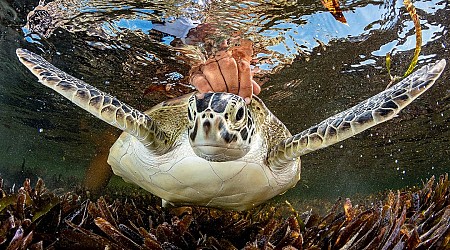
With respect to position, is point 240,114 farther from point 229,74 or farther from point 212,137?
point 229,74

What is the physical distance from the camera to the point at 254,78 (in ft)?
24.4

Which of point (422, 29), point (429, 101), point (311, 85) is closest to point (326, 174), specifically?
point (429, 101)

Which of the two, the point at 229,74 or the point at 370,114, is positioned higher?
the point at 370,114

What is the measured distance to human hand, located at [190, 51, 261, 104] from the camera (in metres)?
4.27

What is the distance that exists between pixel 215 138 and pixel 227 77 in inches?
91.7

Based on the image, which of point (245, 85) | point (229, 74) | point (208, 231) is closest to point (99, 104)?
point (208, 231)

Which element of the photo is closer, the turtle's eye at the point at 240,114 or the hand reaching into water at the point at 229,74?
the turtle's eye at the point at 240,114

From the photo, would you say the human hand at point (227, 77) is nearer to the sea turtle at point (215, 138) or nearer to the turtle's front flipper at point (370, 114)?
the sea turtle at point (215, 138)

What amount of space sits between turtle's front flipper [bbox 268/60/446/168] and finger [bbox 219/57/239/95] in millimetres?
1493

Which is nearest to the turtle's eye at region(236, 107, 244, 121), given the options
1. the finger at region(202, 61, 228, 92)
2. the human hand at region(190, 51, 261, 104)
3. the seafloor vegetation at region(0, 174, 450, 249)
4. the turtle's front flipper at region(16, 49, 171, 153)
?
the seafloor vegetation at region(0, 174, 450, 249)

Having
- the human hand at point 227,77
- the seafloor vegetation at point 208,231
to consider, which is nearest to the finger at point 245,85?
the human hand at point 227,77

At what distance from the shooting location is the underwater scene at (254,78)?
216 centimetres

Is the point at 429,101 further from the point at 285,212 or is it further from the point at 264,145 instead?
the point at 264,145

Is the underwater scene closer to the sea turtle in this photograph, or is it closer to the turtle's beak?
the sea turtle
